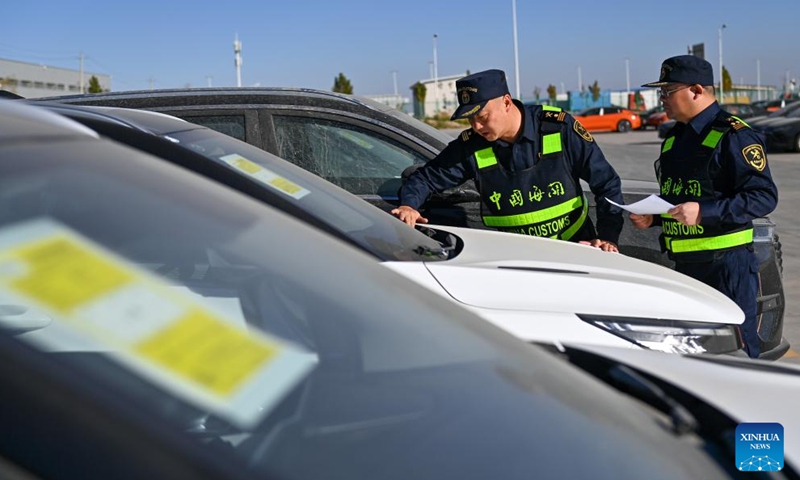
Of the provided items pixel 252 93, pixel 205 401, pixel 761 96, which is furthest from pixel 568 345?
pixel 761 96

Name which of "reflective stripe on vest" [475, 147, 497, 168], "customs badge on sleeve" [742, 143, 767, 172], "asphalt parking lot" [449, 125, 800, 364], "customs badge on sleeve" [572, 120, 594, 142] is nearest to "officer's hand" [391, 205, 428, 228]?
"reflective stripe on vest" [475, 147, 497, 168]

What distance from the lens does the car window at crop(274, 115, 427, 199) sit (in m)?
4.82

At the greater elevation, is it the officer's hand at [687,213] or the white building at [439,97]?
the white building at [439,97]

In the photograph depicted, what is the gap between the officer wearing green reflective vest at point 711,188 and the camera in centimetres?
374

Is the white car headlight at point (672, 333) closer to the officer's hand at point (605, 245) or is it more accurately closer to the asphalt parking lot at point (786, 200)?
the officer's hand at point (605, 245)

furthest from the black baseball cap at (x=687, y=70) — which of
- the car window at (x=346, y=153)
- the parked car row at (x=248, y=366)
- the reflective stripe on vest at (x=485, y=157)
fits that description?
the parked car row at (x=248, y=366)

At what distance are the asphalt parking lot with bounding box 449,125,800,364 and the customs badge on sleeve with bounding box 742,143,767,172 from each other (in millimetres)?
1892

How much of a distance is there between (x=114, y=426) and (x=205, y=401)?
20 centimetres

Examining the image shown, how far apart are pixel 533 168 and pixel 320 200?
4.36 feet

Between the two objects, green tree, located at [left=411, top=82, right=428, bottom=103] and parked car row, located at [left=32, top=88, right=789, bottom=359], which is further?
green tree, located at [left=411, top=82, right=428, bottom=103]

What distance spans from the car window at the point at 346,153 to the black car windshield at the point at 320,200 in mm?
1355

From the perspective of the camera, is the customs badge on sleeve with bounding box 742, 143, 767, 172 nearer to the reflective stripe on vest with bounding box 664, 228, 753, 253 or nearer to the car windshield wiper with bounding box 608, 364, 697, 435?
the reflective stripe on vest with bounding box 664, 228, 753, 253

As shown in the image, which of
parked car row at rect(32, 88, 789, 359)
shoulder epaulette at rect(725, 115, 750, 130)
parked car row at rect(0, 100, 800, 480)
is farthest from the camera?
A: parked car row at rect(32, 88, 789, 359)

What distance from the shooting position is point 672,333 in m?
2.96
